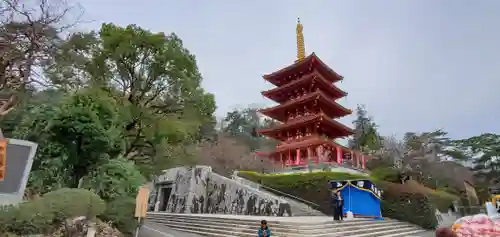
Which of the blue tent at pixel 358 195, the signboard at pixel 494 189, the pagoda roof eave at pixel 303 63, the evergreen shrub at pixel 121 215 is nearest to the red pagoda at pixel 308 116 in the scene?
the pagoda roof eave at pixel 303 63

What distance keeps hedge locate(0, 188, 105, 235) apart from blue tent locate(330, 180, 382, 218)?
34.8ft

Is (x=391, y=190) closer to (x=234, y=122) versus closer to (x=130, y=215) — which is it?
(x=130, y=215)

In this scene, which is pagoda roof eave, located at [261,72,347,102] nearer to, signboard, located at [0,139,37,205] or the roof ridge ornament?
the roof ridge ornament

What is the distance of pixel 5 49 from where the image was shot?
8.87 metres

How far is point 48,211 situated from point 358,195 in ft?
40.8

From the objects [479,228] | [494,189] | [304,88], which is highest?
[304,88]

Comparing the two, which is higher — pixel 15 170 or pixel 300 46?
pixel 300 46

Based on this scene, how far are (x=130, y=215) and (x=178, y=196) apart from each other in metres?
13.2

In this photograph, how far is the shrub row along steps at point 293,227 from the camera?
10.2 m

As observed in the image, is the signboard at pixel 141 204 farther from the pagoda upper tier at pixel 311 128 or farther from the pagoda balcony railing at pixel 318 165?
the pagoda upper tier at pixel 311 128

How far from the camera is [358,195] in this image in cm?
1492

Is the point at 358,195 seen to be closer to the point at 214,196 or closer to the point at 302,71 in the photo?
the point at 214,196

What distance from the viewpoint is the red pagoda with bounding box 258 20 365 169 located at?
26.3 meters

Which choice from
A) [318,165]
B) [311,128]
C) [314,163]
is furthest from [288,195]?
[311,128]
